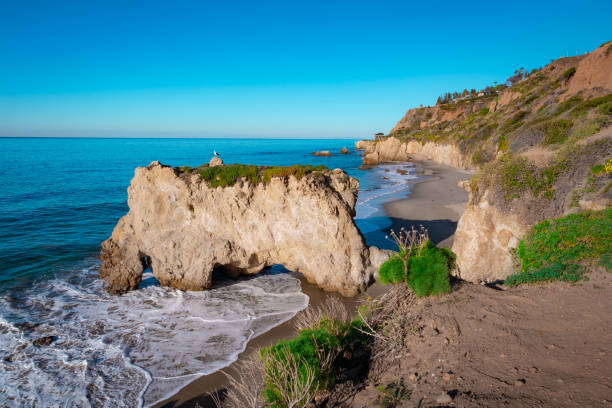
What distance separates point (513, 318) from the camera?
7.62 meters

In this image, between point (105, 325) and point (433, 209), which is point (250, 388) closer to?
point (105, 325)

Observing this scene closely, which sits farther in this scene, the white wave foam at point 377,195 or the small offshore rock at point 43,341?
the white wave foam at point 377,195

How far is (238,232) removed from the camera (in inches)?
650

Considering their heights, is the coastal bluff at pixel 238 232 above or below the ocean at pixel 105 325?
above

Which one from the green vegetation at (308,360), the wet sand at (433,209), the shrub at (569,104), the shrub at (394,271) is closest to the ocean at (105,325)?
the wet sand at (433,209)

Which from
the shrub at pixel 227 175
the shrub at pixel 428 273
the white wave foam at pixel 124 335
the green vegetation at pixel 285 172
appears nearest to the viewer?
the shrub at pixel 428 273

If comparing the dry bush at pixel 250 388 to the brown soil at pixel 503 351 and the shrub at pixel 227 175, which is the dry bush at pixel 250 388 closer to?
the brown soil at pixel 503 351

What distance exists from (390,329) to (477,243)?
8.60m

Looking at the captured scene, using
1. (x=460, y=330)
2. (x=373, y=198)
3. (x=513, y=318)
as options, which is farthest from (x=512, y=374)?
(x=373, y=198)

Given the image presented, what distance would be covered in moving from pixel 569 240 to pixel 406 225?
1559cm

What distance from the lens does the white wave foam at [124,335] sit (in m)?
10.3

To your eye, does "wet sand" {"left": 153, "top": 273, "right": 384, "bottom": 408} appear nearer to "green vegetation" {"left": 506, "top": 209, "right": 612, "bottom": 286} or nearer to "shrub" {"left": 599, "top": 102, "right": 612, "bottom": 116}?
"green vegetation" {"left": 506, "top": 209, "right": 612, "bottom": 286}

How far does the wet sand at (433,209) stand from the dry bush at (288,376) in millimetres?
13540

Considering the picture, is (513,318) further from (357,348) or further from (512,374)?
(357,348)
